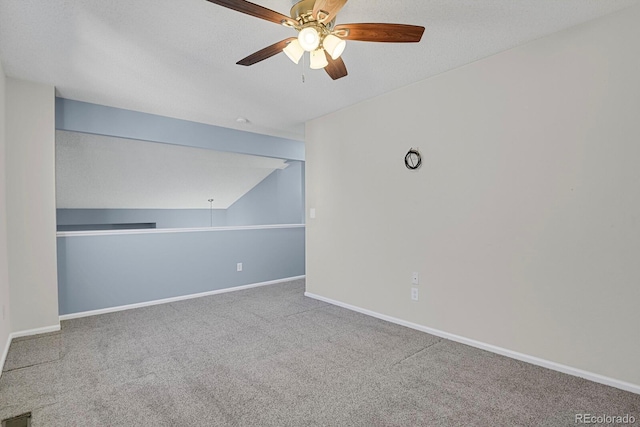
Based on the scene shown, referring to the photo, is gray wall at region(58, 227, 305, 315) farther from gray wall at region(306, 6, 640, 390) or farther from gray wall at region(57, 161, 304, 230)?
gray wall at region(306, 6, 640, 390)

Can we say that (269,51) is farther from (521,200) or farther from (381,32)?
(521,200)

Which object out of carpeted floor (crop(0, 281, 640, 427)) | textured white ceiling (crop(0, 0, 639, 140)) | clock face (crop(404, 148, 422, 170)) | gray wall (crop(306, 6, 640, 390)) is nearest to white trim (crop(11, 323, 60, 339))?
carpeted floor (crop(0, 281, 640, 427))

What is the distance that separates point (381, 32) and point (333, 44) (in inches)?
10.0

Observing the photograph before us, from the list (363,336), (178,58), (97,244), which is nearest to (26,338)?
(97,244)

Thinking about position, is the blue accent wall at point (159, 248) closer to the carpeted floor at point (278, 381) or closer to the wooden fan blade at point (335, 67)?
the carpeted floor at point (278, 381)

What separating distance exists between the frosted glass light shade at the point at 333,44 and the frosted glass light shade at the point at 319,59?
2.3 inches

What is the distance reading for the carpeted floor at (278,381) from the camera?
5.77 feet

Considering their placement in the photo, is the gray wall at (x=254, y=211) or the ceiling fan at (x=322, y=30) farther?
the gray wall at (x=254, y=211)

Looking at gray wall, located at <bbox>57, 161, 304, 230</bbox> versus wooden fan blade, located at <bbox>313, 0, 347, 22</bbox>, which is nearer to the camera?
wooden fan blade, located at <bbox>313, 0, 347, 22</bbox>

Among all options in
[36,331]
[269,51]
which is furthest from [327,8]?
[36,331]

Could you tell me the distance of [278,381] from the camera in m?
2.11

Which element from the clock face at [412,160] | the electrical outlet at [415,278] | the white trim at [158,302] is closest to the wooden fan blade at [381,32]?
the clock face at [412,160]

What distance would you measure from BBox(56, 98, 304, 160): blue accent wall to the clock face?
2499mm

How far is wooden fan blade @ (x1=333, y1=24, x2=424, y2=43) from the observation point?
1656 mm
